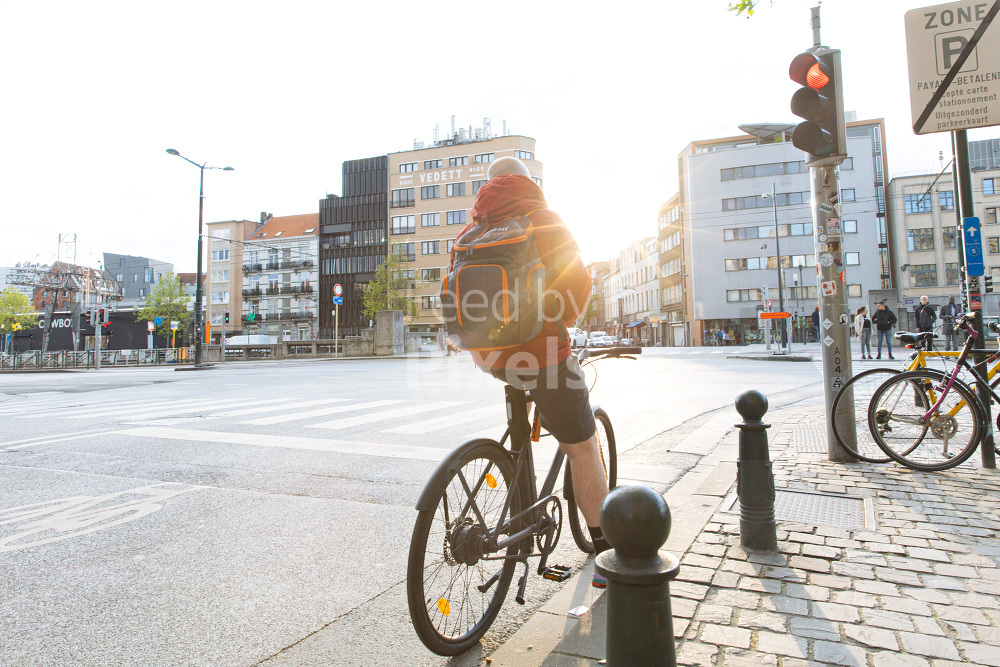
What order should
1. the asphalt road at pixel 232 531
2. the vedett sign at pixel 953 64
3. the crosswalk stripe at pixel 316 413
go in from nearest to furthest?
the asphalt road at pixel 232 531 → the vedett sign at pixel 953 64 → the crosswalk stripe at pixel 316 413

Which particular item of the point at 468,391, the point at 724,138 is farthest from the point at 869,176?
the point at 468,391

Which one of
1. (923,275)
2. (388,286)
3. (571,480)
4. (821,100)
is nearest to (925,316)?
(821,100)

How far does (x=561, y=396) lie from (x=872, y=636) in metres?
1.41

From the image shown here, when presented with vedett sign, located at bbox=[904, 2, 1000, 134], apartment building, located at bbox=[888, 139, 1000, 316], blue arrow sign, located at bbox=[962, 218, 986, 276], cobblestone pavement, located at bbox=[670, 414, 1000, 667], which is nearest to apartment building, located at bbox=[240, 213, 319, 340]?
apartment building, located at bbox=[888, 139, 1000, 316]

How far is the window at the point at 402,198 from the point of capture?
68.4 meters

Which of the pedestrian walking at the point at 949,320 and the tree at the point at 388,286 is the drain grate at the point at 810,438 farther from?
the tree at the point at 388,286

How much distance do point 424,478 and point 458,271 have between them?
2.90m

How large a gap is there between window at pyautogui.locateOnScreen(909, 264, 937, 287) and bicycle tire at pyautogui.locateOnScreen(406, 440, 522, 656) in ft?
216

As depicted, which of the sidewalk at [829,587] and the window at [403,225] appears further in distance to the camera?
the window at [403,225]

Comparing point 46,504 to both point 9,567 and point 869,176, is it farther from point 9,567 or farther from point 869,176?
point 869,176

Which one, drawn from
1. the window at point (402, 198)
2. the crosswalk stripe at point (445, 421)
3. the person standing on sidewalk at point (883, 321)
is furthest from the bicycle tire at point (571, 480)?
the window at point (402, 198)

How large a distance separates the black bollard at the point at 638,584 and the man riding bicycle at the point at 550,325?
41.3 inches

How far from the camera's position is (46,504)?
13.9ft

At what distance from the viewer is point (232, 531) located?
358 cm
